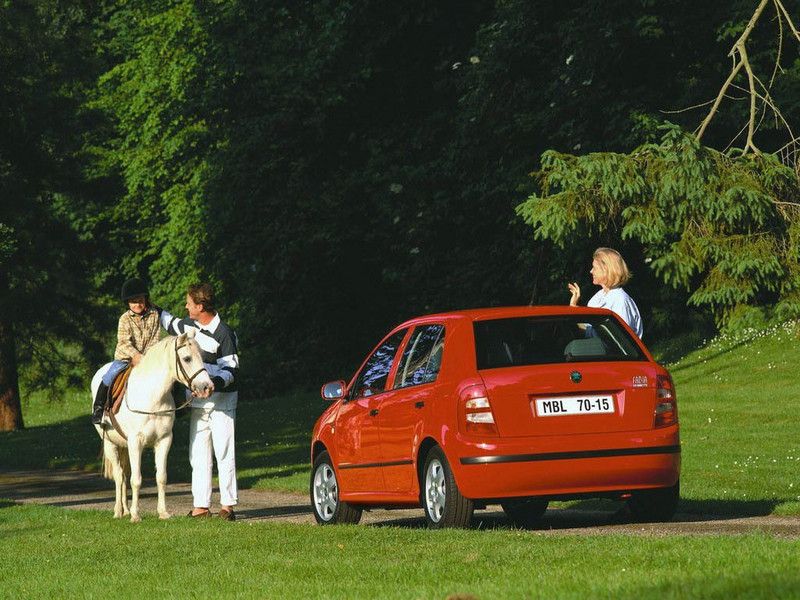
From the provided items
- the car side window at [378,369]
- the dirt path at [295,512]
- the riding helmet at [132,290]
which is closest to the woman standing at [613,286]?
the car side window at [378,369]

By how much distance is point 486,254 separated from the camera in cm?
3503

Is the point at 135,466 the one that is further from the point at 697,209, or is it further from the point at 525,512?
the point at 697,209

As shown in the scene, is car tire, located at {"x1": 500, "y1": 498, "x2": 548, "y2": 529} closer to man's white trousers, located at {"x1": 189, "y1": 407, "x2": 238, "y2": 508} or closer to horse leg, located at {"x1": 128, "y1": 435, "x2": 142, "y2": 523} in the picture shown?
man's white trousers, located at {"x1": 189, "y1": 407, "x2": 238, "y2": 508}

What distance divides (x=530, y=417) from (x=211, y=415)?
4.40 meters

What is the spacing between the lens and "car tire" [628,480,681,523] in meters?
11.8

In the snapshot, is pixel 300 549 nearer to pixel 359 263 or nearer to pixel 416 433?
pixel 416 433

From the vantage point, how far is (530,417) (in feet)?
36.1

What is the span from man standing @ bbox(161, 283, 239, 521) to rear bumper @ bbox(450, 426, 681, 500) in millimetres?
3946

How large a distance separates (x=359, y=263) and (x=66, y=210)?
16280 millimetres

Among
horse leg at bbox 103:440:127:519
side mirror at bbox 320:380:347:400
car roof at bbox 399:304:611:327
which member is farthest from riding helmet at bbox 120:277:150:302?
car roof at bbox 399:304:611:327

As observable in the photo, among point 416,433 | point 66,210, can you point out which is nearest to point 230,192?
point 66,210

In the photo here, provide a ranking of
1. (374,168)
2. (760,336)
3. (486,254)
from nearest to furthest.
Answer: (760,336) → (486,254) → (374,168)

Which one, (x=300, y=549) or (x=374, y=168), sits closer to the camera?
(x=300, y=549)

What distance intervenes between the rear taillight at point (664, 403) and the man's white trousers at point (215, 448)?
4690mm
